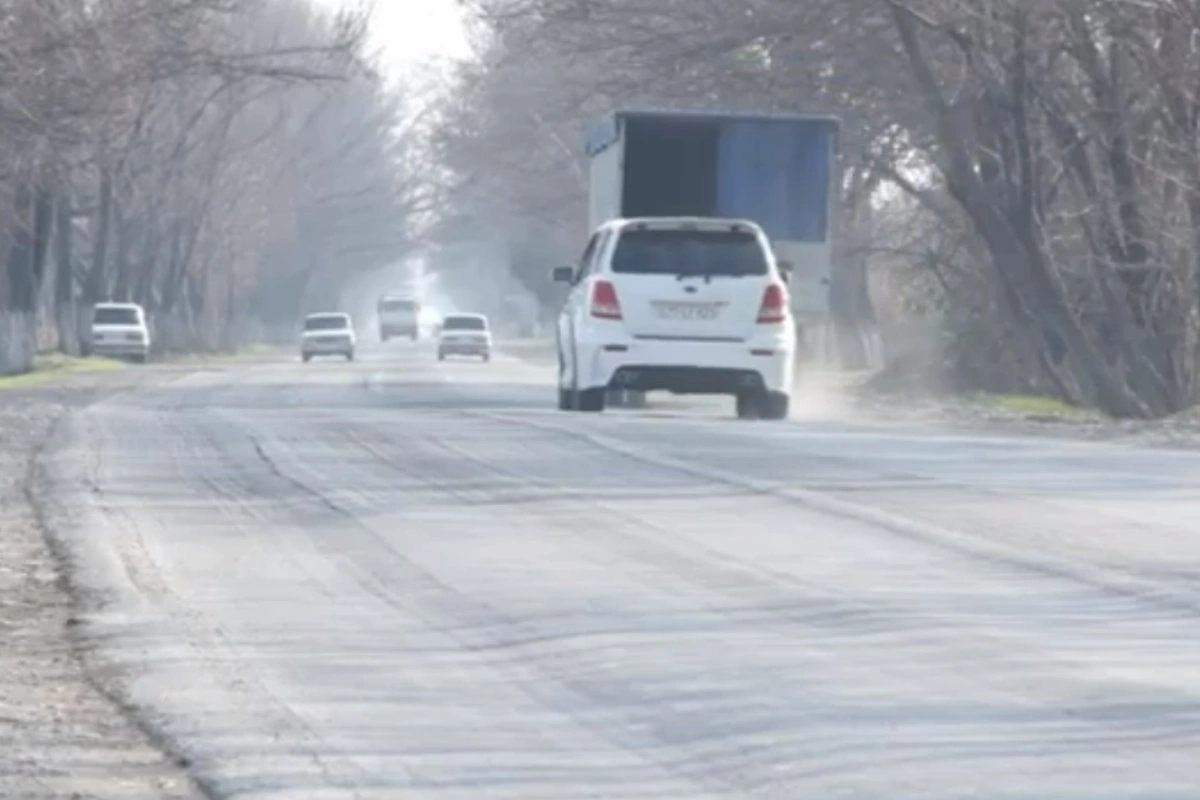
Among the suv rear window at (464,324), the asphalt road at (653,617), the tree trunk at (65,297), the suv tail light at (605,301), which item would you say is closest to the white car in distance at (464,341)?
the suv rear window at (464,324)

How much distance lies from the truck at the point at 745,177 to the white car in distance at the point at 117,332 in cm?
4116

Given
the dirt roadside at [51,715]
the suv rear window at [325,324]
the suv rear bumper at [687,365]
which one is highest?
the suv rear bumper at [687,365]

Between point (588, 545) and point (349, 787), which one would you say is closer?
point (349, 787)

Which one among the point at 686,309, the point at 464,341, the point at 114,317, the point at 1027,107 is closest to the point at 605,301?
the point at 686,309

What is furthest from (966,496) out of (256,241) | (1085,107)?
(256,241)

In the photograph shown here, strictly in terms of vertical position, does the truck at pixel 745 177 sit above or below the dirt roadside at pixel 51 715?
above

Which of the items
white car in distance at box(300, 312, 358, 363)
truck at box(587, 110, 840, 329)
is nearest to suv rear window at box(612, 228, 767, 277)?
truck at box(587, 110, 840, 329)

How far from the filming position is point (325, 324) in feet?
278

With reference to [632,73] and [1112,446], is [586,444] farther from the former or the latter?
[632,73]

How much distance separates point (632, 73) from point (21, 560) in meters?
25.3

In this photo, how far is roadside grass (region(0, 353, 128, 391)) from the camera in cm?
5188

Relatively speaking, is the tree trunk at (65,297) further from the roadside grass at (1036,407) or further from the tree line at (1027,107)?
the roadside grass at (1036,407)

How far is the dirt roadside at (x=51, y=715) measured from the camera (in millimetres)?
8867

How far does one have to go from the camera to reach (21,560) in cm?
1562
